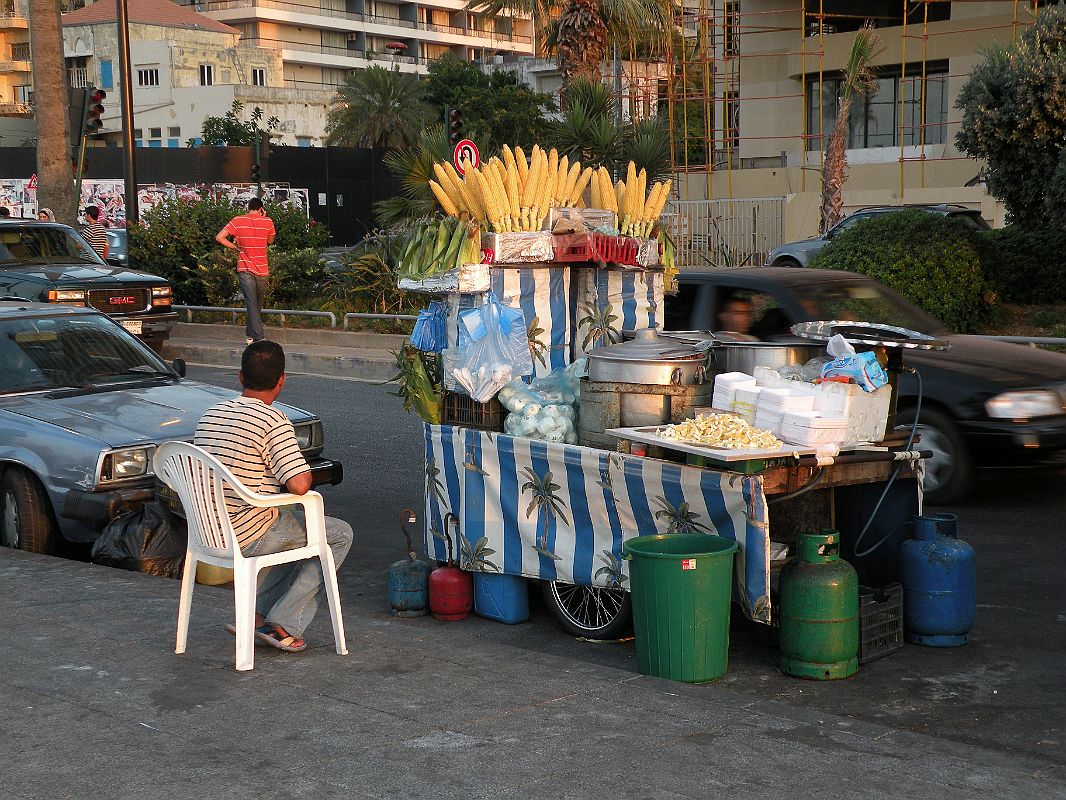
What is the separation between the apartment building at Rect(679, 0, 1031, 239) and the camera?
29.5 metres

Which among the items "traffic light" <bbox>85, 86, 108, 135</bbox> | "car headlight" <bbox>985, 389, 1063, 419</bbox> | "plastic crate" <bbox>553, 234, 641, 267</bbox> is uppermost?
"traffic light" <bbox>85, 86, 108, 135</bbox>

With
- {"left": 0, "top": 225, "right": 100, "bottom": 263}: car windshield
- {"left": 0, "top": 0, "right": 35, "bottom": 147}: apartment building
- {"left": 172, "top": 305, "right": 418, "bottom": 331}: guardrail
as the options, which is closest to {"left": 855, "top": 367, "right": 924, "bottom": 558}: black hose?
{"left": 172, "top": 305, "right": 418, "bottom": 331}: guardrail

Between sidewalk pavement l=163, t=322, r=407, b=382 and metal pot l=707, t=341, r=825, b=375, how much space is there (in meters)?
10.3

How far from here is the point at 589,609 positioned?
21.9ft

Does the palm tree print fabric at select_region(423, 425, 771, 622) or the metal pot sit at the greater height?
the metal pot

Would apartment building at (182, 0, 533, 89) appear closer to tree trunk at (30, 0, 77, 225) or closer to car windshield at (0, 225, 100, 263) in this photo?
tree trunk at (30, 0, 77, 225)

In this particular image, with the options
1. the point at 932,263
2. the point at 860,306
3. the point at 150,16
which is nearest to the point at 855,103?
the point at 932,263

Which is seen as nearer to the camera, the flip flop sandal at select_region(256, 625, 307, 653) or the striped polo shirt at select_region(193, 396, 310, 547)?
the striped polo shirt at select_region(193, 396, 310, 547)

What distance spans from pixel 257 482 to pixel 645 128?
661 inches

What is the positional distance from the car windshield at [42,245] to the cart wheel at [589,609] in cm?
1279

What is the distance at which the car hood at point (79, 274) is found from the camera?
1675cm

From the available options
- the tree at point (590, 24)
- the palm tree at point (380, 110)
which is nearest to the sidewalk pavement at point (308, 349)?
the tree at point (590, 24)

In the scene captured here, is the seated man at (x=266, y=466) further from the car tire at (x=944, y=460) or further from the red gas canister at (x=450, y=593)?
the car tire at (x=944, y=460)

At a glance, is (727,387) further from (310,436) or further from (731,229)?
(731,229)
